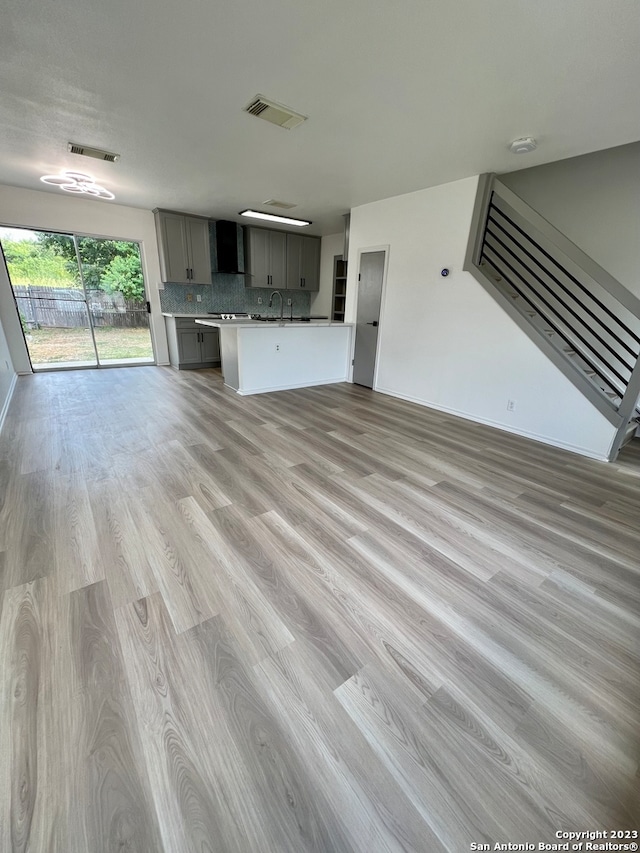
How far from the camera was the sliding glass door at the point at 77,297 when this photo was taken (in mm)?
5031

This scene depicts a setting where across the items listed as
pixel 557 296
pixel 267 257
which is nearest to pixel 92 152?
pixel 267 257

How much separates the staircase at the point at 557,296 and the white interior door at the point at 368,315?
144 centimetres

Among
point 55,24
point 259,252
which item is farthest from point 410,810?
point 259,252

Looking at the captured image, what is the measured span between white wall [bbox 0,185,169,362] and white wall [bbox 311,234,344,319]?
11.4ft

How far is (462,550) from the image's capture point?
1.88 m

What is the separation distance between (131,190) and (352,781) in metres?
6.27

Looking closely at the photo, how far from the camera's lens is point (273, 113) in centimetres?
260

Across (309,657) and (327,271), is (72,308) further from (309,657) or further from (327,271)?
(309,657)

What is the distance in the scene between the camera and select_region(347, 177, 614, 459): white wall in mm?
3426

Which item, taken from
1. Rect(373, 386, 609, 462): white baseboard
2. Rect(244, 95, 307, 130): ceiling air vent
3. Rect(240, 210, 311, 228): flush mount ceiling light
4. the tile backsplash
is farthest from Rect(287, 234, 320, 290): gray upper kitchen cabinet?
Rect(244, 95, 307, 130): ceiling air vent

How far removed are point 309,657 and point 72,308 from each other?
21.3ft

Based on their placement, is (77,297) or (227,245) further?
(227,245)

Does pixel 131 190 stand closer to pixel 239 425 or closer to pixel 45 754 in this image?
pixel 239 425

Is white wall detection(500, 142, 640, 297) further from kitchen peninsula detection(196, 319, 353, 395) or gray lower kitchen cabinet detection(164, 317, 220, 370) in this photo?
gray lower kitchen cabinet detection(164, 317, 220, 370)
